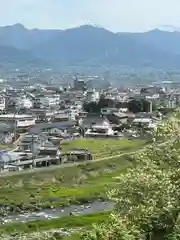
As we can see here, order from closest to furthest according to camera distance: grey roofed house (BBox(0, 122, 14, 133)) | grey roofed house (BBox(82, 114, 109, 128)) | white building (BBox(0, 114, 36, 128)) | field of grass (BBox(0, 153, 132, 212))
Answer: field of grass (BBox(0, 153, 132, 212)), grey roofed house (BBox(0, 122, 14, 133)), grey roofed house (BBox(82, 114, 109, 128)), white building (BBox(0, 114, 36, 128))

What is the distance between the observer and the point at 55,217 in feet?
95.3

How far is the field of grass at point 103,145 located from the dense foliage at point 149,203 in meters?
33.0

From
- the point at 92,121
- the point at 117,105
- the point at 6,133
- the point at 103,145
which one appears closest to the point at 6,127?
the point at 6,133

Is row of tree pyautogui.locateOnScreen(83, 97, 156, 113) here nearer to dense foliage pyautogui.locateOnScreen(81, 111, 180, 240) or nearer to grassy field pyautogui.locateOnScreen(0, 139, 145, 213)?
grassy field pyautogui.locateOnScreen(0, 139, 145, 213)

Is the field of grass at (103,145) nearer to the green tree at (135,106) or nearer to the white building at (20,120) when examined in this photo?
the white building at (20,120)

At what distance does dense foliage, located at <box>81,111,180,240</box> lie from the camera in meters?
9.65

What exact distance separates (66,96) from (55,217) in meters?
65.5

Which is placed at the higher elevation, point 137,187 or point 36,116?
point 137,187

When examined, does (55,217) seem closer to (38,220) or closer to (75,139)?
(38,220)

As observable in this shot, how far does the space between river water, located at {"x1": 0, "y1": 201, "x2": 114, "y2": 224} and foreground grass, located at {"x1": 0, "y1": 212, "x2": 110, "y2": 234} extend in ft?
3.29

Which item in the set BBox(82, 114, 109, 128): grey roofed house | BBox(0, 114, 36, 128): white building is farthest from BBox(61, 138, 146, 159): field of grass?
BBox(0, 114, 36, 128): white building

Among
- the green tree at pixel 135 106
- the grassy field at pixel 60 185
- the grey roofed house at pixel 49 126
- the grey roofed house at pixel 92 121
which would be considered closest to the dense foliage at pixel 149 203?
the grassy field at pixel 60 185

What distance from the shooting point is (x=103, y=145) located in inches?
1984

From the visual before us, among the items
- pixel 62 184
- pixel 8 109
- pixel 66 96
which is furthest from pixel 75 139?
pixel 66 96
